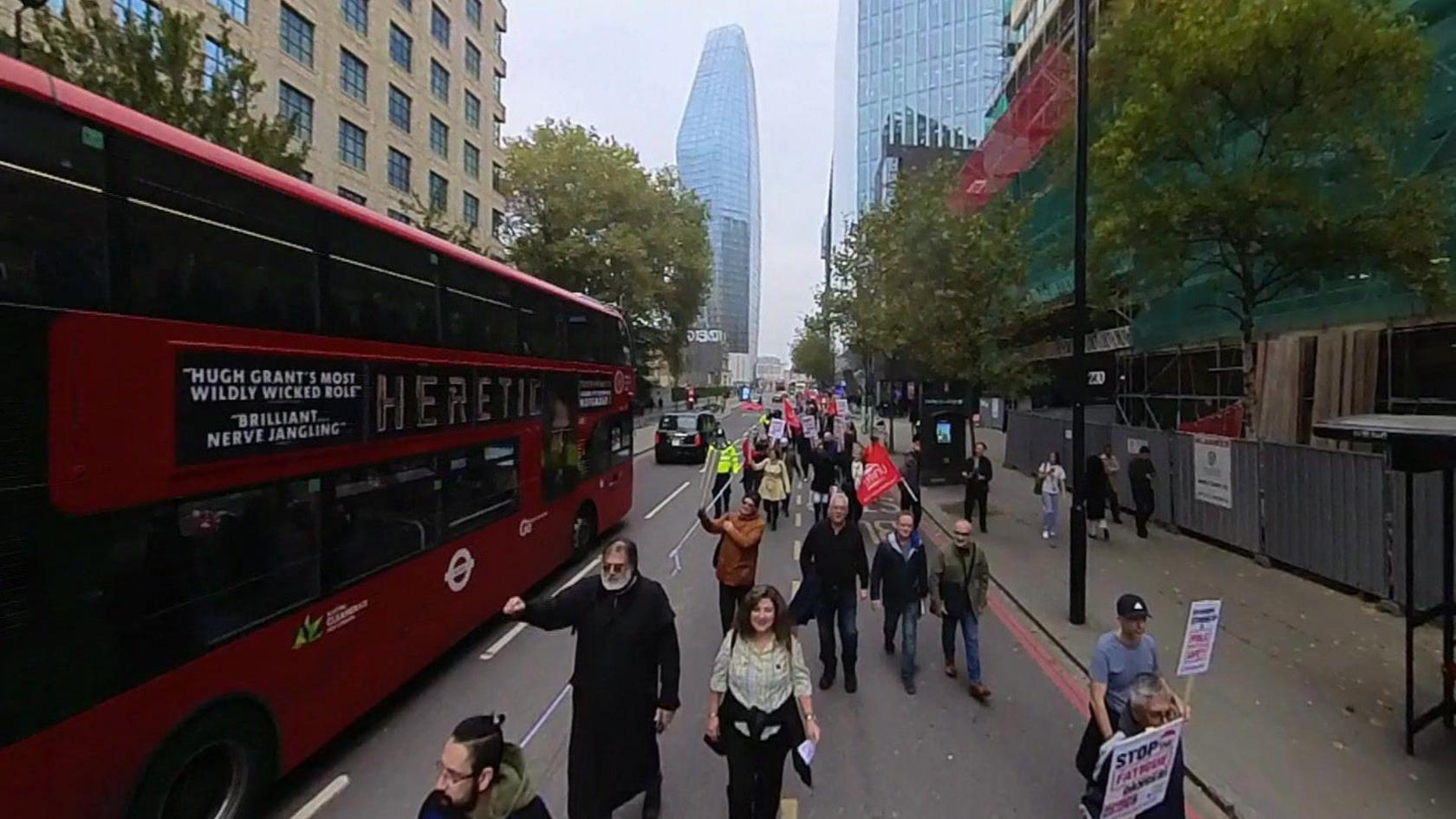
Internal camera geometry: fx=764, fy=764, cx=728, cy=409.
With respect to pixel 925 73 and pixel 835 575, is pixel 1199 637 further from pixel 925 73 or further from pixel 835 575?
pixel 925 73

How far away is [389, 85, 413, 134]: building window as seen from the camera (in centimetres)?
3484

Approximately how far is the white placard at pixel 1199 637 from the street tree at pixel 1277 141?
8967 mm

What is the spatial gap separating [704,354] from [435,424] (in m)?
88.1

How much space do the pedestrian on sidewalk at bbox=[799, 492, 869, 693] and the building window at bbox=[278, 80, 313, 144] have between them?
90.1 feet

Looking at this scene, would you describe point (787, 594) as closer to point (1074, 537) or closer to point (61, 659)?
point (1074, 537)

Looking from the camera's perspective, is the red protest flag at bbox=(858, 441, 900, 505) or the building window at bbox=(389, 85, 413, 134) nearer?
the red protest flag at bbox=(858, 441, 900, 505)

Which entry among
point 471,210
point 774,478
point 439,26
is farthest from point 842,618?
point 471,210

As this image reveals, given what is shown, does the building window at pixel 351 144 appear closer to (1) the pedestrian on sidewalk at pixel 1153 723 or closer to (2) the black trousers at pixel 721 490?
(2) the black trousers at pixel 721 490

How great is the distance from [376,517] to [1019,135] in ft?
108

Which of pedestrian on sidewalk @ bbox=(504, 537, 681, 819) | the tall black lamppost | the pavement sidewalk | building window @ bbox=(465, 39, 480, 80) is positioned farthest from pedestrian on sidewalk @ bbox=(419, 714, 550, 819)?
building window @ bbox=(465, 39, 480, 80)

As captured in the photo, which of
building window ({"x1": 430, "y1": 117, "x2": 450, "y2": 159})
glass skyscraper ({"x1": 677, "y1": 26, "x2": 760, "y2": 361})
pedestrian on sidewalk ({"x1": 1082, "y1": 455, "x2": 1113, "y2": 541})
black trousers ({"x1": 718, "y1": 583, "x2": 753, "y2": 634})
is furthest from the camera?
glass skyscraper ({"x1": 677, "y1": 26, "x2": 760, "y2": 361})

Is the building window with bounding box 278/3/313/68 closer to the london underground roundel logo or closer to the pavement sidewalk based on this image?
the london underground roundel logo

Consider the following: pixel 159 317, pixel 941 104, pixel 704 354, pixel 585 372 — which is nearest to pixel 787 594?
pixel 585 372

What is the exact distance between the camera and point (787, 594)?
1013cm
